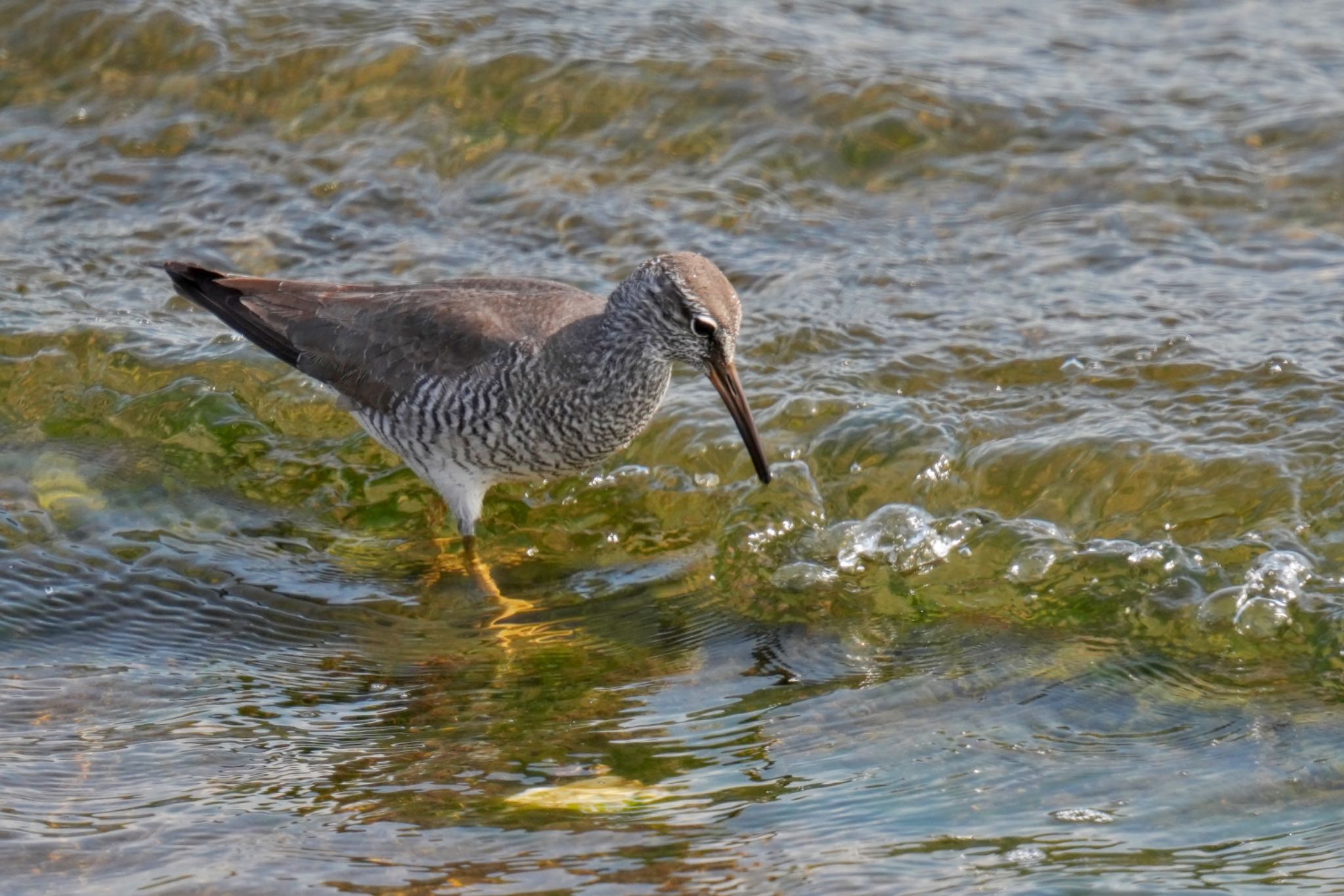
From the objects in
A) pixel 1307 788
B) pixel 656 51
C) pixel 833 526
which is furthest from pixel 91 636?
pixel 656 51

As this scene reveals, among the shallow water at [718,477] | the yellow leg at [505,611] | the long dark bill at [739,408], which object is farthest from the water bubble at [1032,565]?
the yellow leg at [505,611]

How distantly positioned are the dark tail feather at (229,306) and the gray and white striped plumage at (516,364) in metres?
0.04

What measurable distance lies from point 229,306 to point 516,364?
144 centimetres

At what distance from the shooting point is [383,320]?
671 cm

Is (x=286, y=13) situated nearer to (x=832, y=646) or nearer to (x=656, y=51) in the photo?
(x=656, y=51)

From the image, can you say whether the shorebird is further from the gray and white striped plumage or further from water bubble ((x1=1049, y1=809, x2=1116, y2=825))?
water bubble ((x1=1049, y1=809, x2=1116, y2=825))

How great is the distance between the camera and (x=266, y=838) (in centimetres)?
433

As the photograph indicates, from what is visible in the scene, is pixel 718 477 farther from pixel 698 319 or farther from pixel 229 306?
pixel 229 306

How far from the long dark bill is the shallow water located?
1.03ft

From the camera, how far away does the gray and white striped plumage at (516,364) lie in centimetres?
624

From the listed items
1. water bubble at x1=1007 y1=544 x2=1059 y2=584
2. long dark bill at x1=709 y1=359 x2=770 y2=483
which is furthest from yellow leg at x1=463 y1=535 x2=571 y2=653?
water bubble at x1=1007 y1=544 x2=1059 y2=584

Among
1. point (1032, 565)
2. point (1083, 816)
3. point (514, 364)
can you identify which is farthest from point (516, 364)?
point (1083, 816)

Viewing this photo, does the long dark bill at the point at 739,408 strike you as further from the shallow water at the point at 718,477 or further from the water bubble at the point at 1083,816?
the water bubble at the point at 1083,816

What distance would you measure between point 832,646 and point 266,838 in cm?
210
